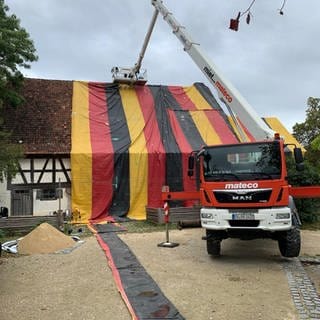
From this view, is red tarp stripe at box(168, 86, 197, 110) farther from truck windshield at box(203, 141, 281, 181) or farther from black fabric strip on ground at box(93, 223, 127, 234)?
truck windshield at box(203, 141, 281, 181)

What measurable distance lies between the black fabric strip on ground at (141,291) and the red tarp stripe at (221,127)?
1141cm

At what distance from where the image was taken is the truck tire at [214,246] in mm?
9145

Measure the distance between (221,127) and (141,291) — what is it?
50.0 ft

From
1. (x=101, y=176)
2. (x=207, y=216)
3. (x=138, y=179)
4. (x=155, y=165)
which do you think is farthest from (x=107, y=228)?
(x=207, y=216)

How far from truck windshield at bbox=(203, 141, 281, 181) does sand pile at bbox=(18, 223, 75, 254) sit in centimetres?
443

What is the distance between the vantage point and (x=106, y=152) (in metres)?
17.8

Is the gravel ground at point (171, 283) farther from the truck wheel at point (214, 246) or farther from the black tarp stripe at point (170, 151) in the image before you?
the black tarp stripe at point (170, 151)

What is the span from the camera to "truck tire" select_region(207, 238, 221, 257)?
915cm

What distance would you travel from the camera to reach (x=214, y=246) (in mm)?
9188

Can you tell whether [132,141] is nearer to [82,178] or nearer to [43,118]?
[82,178]

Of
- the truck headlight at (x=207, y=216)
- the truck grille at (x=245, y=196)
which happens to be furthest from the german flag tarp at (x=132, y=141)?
the truck grille at (x=245, y=196)

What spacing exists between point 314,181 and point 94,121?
33.3 ft

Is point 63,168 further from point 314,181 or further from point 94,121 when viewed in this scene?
point 314,181

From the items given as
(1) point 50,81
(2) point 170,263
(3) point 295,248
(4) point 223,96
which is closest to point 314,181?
(4) point 223,96
